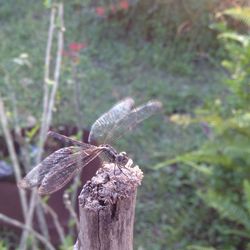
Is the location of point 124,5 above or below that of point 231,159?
above

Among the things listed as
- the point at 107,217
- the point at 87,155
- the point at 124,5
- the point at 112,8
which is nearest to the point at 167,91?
the point at 124,5

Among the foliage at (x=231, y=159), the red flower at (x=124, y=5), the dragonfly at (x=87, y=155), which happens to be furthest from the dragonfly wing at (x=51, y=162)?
the red flower at (x=124, y=5)

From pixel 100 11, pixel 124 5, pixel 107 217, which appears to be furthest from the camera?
pixel 124 5

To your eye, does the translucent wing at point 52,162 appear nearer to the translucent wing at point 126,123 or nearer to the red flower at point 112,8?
the translucent wing at point 126,123

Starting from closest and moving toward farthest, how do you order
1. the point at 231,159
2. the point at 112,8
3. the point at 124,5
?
1. the point at 231,159
2. the point at 124,5
3. the point at 112,8

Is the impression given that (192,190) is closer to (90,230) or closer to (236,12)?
(236,12)

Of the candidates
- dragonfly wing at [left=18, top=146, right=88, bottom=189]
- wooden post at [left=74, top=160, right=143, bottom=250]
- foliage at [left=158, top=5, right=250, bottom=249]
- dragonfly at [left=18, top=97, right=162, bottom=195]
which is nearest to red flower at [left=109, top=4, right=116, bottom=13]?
foliage at [left=158, top=5, right=250, bottom=249]

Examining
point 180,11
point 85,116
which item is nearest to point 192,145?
point 85,116

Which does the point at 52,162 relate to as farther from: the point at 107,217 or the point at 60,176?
the point at 107,217
